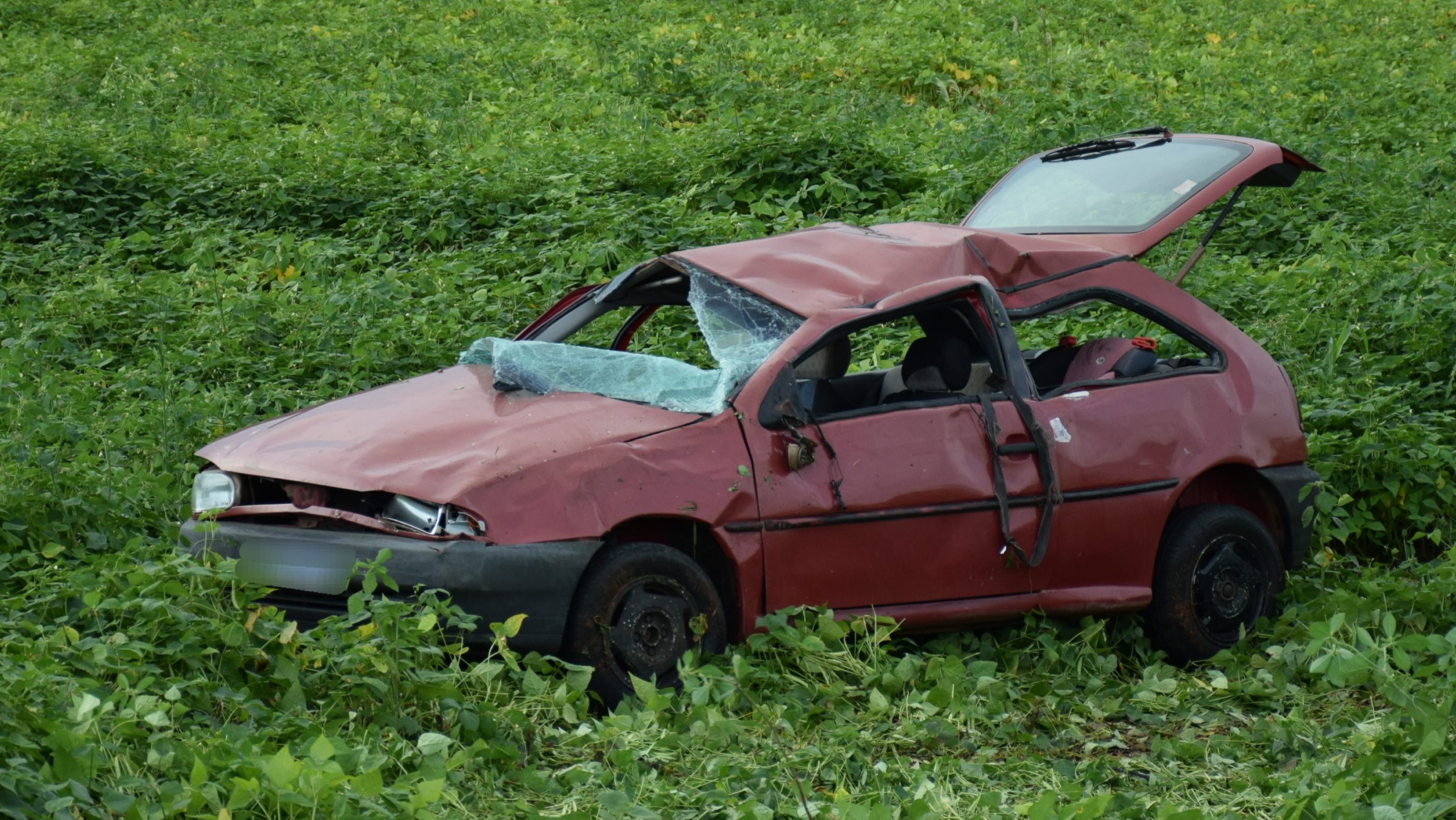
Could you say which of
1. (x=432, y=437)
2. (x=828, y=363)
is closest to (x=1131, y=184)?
(x=828, y=363)

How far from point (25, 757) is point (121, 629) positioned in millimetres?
1271

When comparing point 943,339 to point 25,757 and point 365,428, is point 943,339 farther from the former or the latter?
point 25,757

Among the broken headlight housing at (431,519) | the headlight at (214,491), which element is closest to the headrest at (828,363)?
the broken headlight housing at (431,519)

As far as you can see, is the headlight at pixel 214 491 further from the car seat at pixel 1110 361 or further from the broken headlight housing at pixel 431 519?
the car seat at pixel 1110 361

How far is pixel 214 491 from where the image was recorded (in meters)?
4.94

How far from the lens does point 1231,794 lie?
429 centimetres

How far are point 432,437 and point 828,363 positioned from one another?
1784 millimetres

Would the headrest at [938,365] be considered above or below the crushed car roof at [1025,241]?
below

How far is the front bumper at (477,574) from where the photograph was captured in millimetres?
4406

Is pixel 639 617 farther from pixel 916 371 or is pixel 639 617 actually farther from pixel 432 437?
pixel 916 371

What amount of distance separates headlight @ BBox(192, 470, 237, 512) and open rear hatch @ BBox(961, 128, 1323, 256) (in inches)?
138

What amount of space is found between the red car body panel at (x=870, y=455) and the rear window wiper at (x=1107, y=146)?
571mm

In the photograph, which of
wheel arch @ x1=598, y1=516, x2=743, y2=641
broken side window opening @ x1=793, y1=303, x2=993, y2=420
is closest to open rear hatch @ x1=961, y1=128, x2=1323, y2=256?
broken side window opening @ x1=793, y1=303, x2=993, y2=420

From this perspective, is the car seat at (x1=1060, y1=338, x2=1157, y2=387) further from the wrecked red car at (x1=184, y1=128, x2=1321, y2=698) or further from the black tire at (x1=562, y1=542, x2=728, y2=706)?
the black tire at (x1=562, y1=542, x2=728, y2=706)
